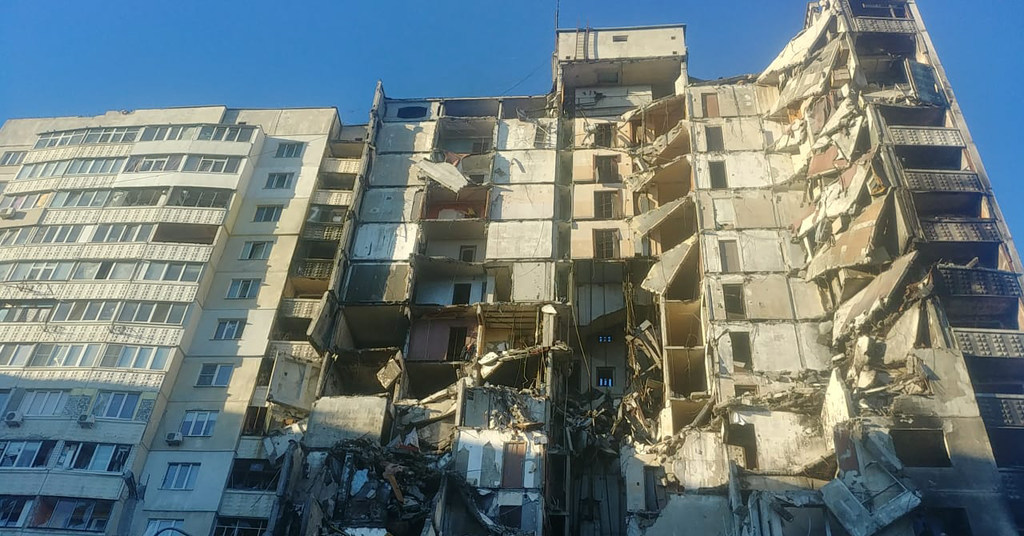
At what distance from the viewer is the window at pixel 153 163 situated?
165ft

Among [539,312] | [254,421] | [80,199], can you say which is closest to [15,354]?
[80,199]

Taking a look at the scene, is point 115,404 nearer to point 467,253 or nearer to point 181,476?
point 181,476

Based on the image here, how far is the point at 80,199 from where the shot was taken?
5000cm

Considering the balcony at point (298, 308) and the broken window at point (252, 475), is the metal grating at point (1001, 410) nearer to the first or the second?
the broken window at point (252, 475)

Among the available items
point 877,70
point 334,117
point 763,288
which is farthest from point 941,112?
point 334,117

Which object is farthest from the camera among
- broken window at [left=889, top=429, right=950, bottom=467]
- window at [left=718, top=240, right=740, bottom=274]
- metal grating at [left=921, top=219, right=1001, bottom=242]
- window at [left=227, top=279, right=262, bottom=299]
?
window at [left=227, top=279, right=262, bottom=299]

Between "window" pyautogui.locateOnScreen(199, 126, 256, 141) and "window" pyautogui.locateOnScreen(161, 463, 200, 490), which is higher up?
"window" pyautogui.locateOnScreen(199, 126, 256, 141)

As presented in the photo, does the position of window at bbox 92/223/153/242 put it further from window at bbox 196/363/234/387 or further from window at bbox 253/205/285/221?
window at bbox 196/363/234/387

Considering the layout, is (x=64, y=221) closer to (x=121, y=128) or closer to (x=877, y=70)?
(x=121, y=128)

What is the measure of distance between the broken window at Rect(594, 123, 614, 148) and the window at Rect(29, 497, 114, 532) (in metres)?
40.3

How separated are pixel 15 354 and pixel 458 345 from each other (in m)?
26.8

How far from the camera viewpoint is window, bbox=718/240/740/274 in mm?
41094

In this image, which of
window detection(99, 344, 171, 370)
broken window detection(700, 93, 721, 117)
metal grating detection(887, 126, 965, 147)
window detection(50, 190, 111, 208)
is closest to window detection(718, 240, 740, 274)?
metal grating detection(887, 126, 965, 147)

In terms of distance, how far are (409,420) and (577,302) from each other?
14.7 metres
